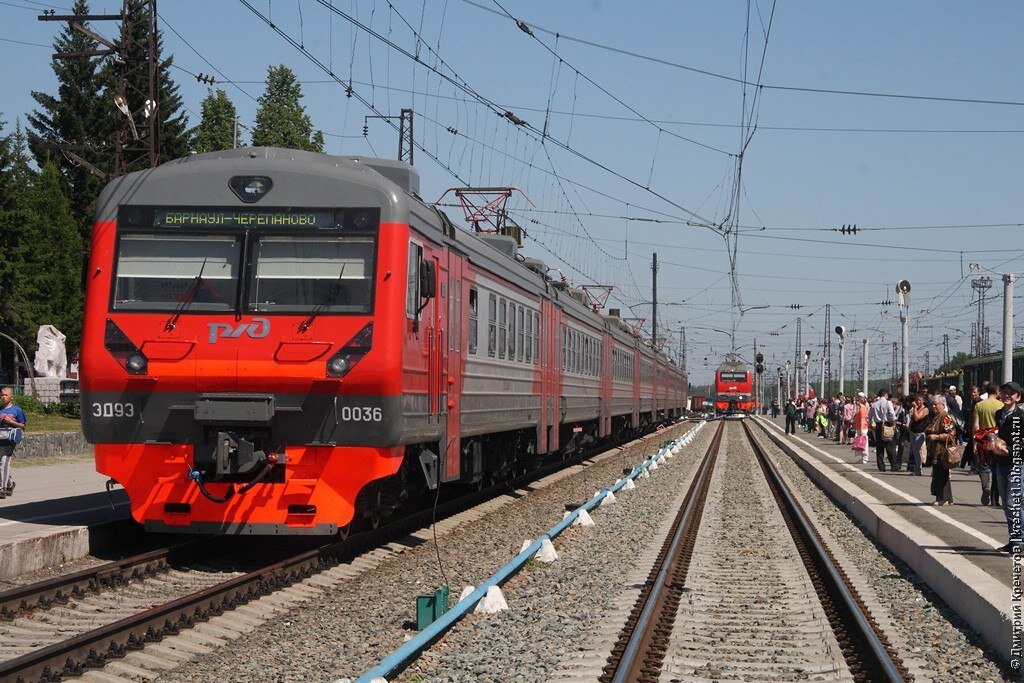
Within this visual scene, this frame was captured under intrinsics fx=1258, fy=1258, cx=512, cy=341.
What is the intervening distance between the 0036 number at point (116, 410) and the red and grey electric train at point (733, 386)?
69.7 meters

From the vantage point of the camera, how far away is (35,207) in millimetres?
54969

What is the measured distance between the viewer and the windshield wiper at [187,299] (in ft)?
35.5

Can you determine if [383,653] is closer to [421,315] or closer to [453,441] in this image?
[421,315]

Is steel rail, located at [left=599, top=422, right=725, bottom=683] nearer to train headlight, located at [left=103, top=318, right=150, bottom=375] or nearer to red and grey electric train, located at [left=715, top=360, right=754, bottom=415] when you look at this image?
train headlight, located at [left=103, top=318, right=150, bottom=375]

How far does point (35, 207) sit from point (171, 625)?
50.8 metres

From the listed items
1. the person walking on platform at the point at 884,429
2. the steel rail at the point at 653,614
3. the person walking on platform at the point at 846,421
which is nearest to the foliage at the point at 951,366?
the person walking on platform at the point at 846,421

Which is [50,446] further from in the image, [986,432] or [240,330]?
[986,432]

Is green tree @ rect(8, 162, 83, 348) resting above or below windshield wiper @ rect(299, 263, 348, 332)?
above

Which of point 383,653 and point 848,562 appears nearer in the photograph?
point 383,653

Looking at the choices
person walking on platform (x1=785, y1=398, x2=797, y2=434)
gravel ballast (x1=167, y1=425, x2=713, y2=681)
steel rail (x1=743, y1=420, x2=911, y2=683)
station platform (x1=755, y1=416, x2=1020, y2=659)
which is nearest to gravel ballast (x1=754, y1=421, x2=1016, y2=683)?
station platform (x1=755, y1=416, x2=1020, y2=659)

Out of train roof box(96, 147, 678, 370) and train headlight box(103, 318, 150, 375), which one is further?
train roof box(96, 147, 678, 370)

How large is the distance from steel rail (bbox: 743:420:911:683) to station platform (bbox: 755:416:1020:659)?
28.6 inches

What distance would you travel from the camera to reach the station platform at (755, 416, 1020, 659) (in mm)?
9133

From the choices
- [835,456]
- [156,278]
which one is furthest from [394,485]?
[835,456]
